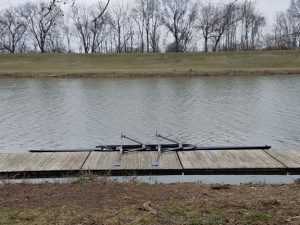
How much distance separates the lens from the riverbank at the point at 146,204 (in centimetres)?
588

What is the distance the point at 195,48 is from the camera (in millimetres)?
105875

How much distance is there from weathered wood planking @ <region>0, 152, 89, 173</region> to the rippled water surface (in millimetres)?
2963

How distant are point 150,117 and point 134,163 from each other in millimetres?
10560

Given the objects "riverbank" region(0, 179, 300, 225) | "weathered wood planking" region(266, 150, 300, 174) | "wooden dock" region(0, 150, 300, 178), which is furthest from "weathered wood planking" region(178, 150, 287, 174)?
"riverbank" region(0, 179, 300, 225)

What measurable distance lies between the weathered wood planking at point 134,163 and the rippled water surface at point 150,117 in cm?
361

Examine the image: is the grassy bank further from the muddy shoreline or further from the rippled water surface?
the rippled water surface

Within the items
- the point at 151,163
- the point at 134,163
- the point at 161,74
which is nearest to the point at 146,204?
the point at 151,163

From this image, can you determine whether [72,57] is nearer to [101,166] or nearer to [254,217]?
[101,166]

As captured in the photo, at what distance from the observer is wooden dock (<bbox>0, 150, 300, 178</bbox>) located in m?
11.1

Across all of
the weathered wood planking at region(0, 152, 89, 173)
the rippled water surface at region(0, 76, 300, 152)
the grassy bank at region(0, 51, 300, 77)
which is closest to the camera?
the weathered wood planking at region(0, 152, 89, 173)

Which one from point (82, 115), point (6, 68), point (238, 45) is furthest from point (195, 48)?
point (82, 115)

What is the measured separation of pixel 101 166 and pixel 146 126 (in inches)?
329

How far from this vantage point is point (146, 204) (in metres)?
6.68

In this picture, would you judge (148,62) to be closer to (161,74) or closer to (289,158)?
(161,74)
